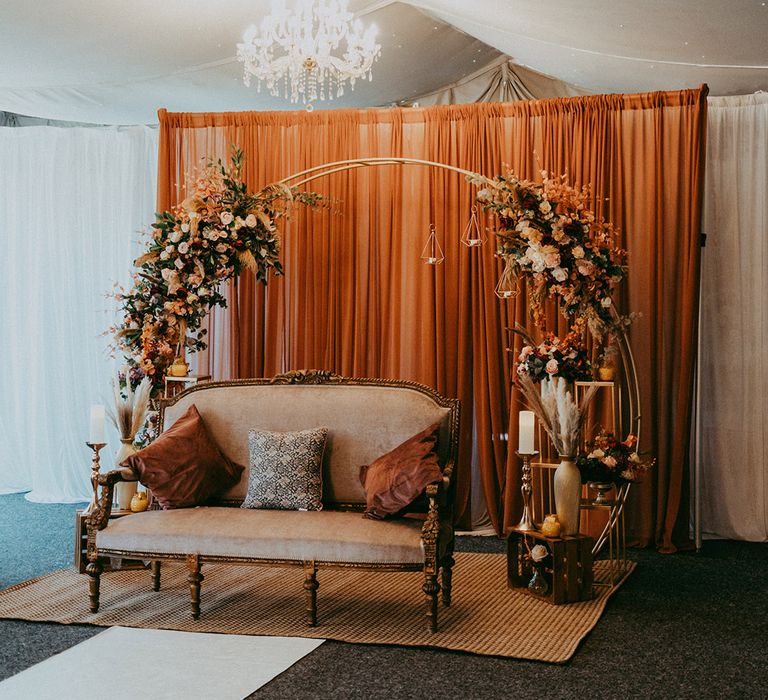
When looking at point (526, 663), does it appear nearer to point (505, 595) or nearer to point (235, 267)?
point (505, 595)

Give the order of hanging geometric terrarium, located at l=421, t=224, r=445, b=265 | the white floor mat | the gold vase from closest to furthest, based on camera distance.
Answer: the white floor mat
the gold vase
hanging geometric terrarium, located at l=421, t=224, r=445, b=265

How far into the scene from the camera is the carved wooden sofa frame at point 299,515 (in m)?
3.69

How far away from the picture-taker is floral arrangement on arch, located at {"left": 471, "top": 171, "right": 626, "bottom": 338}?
15.4ft

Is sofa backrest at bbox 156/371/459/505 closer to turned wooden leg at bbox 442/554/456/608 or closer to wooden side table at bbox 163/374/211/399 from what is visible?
turned wooden leg at bbox 442/554/456/608

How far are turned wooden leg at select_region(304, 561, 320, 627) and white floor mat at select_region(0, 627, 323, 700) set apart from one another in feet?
0.51

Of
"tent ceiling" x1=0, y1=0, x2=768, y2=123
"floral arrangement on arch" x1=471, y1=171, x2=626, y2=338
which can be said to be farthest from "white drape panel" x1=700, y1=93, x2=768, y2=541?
"floral arrangement on arch" x1=471, y1=171, x2=626, y2=338

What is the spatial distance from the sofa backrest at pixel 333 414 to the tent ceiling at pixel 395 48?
6.43 ft

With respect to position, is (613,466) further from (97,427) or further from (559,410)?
(97,427)

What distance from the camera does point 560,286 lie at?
187 inches

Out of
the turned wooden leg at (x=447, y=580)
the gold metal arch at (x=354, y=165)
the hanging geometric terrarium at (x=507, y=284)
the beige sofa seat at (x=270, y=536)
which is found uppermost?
the gold metal arch at (x=354, y=165)

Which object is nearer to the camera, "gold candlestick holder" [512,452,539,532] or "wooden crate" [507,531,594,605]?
"wooden crate" [507,531,594,605]

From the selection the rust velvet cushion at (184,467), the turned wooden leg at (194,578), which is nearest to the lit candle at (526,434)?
the rust velvet cushion at (184,467)

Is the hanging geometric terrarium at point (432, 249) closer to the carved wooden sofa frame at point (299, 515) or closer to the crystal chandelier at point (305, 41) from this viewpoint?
the crystal chandelier at point (305, 41)

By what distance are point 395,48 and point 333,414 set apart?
252 cm
